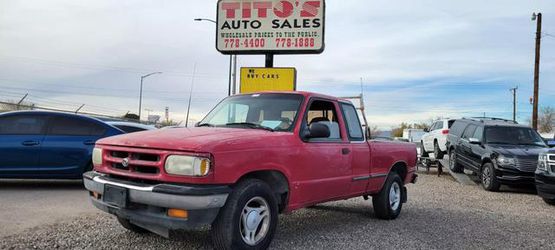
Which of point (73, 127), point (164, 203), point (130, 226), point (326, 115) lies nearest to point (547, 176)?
point (326, 115)

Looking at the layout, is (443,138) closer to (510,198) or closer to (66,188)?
(510,198)

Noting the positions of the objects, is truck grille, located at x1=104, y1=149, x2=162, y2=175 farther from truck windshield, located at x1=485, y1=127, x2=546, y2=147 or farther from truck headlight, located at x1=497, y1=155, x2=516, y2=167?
truck windshield, located at x1=485, y1=127, x2=546, y2=147

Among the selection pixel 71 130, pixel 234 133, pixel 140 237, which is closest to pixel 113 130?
pixel 71 130

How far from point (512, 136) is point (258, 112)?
1053 cm

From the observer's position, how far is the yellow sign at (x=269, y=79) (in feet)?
43.8

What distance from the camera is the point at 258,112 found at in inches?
240

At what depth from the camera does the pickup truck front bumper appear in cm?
435

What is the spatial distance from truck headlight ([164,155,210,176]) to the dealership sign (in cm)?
904

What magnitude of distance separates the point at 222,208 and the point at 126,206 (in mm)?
897

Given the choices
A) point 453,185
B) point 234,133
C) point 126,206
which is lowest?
point 453,185

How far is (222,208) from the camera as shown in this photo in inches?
182

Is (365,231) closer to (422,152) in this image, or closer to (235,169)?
(235,169)

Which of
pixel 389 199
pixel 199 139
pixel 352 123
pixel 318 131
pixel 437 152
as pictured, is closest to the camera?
pixel 199 139

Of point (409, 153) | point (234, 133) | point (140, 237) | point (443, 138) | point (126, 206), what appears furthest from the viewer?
point (443, 138)
